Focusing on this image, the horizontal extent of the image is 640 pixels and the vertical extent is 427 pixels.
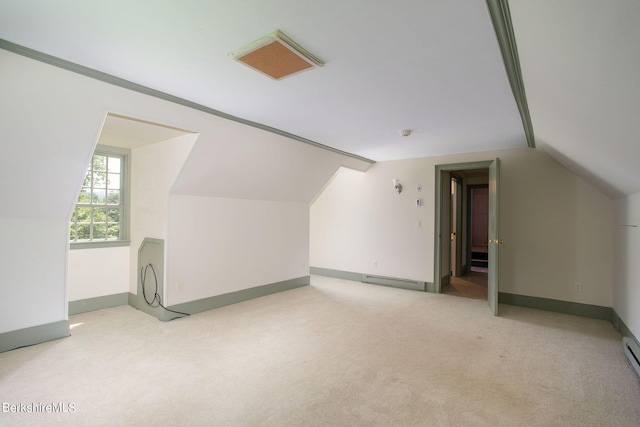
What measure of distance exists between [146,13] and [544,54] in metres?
2.13

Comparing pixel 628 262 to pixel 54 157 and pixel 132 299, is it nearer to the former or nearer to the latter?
pixel 54 157

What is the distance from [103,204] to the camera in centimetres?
426

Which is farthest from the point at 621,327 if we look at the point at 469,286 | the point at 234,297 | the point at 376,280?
the point at 234,297

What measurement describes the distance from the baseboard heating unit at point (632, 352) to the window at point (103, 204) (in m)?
5.62

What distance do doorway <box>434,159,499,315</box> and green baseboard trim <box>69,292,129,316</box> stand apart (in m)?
4.70

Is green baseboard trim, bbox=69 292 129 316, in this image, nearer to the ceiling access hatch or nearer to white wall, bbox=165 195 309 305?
white wall, bbox=165 195 309 305

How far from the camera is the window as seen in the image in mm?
4105

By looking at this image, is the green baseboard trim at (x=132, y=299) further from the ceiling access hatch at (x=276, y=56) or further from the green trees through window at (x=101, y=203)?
the ceiling access hatch at (x=276, y=56)

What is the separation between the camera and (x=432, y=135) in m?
3.93

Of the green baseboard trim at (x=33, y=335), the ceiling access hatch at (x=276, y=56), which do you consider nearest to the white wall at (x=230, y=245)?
the green baseboard trim at (x=33, y=335)

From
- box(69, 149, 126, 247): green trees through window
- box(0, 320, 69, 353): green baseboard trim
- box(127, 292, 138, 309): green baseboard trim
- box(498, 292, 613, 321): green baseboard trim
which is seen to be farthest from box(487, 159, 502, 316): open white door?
box(69, 149, 126, 247): green trees through window

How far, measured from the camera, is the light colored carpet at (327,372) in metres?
1.98

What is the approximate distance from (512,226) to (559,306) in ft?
3.88

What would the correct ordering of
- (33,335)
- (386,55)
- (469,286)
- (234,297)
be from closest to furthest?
1. (386,55)
2. (33,335)
3. (234,297)
4. (469,286)
